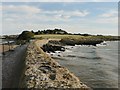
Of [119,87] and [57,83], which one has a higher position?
[57,83]

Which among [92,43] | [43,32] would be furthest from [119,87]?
[43,32]

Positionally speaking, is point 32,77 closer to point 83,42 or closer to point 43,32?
point 83,42

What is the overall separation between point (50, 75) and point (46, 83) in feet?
7.48

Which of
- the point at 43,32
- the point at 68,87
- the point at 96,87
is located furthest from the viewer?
the point at 43,32

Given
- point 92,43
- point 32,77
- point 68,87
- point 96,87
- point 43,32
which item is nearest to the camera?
point 68,87

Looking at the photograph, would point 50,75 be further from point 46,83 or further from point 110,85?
point 110,85

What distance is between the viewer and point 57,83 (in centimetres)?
1333

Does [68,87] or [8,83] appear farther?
[8,83]

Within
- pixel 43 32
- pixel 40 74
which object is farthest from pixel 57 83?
pixel 43 32

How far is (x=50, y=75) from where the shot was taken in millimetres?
15461

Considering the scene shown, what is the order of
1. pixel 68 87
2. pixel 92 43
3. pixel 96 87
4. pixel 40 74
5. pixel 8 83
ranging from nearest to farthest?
pixel 68 87 → pixel 40 74 → pixel 8 83 → pixel 96 87 → pixel 92 43

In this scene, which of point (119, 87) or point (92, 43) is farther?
point (92, 43)

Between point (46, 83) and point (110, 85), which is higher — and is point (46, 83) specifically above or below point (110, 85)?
above

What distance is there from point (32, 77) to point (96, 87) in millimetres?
7887
